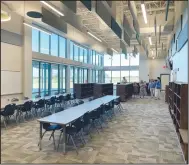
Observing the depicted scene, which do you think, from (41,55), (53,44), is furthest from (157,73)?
(41,55)

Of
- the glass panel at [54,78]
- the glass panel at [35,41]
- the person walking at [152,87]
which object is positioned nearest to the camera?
the glass panel at [35,41]

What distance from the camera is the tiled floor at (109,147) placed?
12.1 ft

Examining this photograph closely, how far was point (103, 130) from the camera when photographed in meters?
5.69

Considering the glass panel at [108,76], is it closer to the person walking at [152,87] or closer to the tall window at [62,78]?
the person walking at [152,87]

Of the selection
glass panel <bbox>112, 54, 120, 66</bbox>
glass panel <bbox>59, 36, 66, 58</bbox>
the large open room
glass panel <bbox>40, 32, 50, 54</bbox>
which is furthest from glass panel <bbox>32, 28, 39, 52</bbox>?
glass panel <bbox>112, 54, 120, 66</bbox>

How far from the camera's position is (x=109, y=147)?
14.1ft

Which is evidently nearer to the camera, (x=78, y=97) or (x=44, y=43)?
(x=44, y=43)

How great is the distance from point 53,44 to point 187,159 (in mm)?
10381

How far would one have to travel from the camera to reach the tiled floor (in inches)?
145

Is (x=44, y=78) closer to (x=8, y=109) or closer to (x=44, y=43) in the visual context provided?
(x=44, y=43)

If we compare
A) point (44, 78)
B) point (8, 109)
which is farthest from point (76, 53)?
point (8, 109)

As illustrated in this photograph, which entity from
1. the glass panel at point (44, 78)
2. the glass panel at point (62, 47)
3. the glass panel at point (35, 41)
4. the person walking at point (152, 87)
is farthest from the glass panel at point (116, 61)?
the glass panel at point (35, 41)

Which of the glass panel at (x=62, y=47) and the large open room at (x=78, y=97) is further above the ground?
the glass panel at (x=62, y=47)

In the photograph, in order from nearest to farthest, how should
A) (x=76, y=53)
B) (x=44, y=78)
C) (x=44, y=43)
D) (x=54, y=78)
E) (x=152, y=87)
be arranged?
1. (x=44, y=43)
2. (x=44, y=78)
3. (x=54, y=78)
4. (x=152, y=87)
5. (x=76, y=53)
